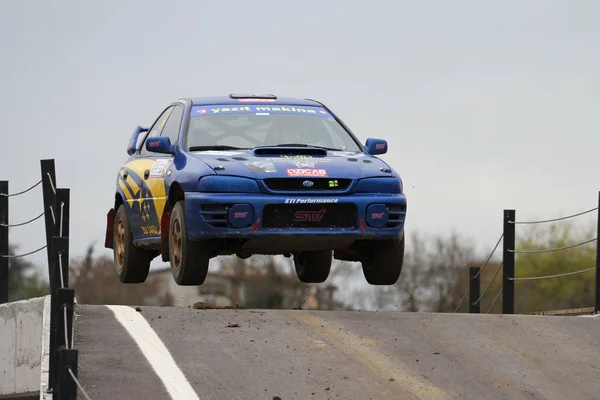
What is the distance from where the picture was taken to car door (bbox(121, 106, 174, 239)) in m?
13.2

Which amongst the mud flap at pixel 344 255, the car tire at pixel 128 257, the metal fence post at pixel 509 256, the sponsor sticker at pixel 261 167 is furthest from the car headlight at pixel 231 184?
the metal fence post at pixel 509 256

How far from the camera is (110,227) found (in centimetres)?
1501

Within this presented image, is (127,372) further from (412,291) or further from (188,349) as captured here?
(412,291)

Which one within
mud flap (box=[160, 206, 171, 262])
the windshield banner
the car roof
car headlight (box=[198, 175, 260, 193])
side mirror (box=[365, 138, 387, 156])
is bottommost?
mud flap (box=[160, 206, 171, 262])

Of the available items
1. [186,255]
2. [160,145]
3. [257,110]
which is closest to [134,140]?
[257,110]

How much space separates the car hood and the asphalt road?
1.30 metres

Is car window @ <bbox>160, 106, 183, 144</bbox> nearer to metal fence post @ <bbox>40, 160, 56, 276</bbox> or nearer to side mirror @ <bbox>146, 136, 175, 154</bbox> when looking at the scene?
side mirror @ <bbox>146, 136, 175, 154</bbox>

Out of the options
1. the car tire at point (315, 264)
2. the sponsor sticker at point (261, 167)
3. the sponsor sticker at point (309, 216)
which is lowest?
the car tire at point (315, 264)

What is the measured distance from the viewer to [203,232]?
38.4ft

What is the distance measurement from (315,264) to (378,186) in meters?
2.75

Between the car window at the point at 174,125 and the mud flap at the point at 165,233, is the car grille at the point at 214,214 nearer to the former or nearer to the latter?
the mud flap at the point at 165,233

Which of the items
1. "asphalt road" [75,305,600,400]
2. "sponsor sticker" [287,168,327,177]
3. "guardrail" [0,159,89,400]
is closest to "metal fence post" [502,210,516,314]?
"asphalt road" [75,305,600,400]

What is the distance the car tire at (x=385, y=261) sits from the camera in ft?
40.7

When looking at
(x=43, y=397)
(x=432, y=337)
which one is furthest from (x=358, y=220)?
(x=43, y=397)
